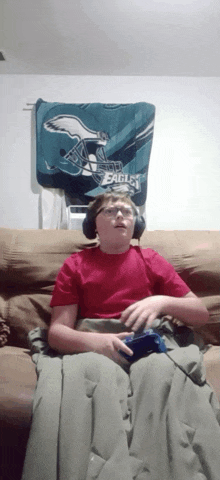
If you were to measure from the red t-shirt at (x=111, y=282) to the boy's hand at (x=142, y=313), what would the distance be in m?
0.08

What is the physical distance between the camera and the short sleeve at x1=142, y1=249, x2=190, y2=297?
1131 mm

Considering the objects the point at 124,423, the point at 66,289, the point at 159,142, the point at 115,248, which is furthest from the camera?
the point at 159,142

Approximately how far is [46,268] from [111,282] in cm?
28

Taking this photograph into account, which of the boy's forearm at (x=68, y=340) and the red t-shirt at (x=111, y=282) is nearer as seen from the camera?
the boy's forearm at (x=68, y=340)

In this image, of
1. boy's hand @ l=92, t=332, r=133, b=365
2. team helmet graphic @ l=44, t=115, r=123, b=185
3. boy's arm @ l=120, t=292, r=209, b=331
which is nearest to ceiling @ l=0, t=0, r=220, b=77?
team helmet graphic @ l=44, t=115, r=123, b=185

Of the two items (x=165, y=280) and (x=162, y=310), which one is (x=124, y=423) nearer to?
(x=162, y=310)

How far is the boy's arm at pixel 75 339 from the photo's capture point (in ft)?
2.98

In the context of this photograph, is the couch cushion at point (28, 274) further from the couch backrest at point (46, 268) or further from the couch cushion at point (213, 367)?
the couch cushion at point (213, 367)

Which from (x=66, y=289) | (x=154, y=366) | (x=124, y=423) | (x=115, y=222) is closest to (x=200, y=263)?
(x=115, y=222)

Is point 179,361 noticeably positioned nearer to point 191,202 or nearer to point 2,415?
point 2,415

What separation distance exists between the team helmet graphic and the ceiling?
418 mm

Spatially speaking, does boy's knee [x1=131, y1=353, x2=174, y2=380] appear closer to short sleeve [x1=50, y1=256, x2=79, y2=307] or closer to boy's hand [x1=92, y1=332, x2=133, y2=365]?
boy's hand [x1=92, y1=332, x2=133, y2=365]

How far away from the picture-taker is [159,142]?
282 centimetres

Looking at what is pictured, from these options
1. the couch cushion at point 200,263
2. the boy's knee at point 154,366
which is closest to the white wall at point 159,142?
the couch cushion at point 200,263
